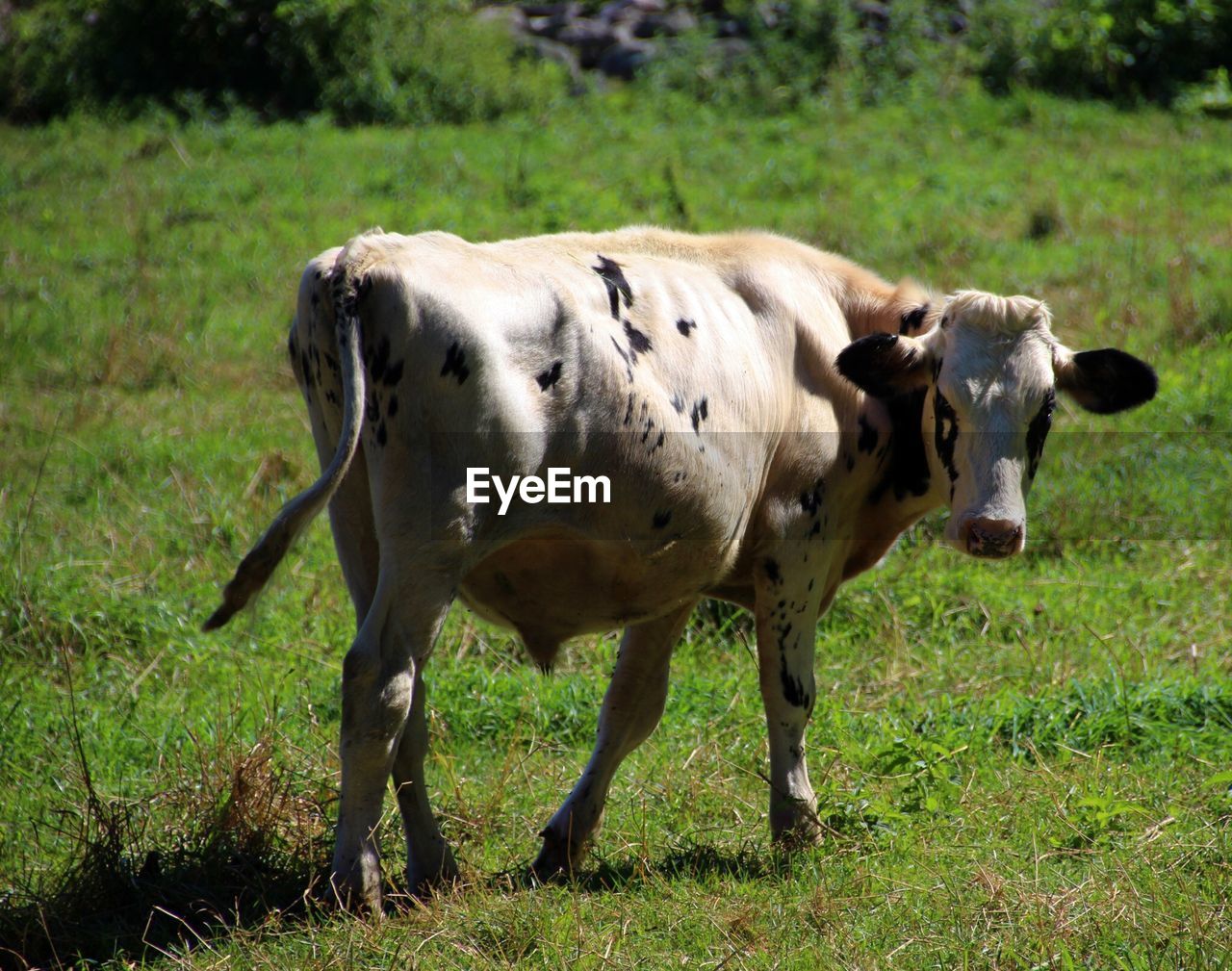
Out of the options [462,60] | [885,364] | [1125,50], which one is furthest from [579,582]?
[1125,50]

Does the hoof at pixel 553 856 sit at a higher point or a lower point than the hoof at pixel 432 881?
lower

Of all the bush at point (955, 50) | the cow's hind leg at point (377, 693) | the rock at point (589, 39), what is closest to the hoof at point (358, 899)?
the cow's hind leg at point (377, 693)

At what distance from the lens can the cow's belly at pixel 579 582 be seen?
481 centimetres

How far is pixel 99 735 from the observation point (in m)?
5.97

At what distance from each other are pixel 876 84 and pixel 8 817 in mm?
14764

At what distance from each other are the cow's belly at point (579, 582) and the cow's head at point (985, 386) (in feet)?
3.06

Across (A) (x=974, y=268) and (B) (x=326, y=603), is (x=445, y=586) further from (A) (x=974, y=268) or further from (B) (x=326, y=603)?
(A) (x=974, y=268)

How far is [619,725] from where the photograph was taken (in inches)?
215

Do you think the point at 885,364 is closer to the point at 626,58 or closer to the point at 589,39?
the point at 626,58

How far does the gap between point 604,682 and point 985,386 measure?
2.40 metres

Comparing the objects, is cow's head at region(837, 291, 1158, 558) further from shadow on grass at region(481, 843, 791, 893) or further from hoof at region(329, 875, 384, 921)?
hoof at region(329, 875, 384, 921)

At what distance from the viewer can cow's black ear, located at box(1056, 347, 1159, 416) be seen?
215 inches

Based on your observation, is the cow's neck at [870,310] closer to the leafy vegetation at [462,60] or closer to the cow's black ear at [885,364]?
the cow's black ear at [885,364]

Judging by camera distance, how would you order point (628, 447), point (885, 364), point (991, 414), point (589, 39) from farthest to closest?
point (589, 39) < point (885, 364) < point (991, 414) < point (628, 447)
